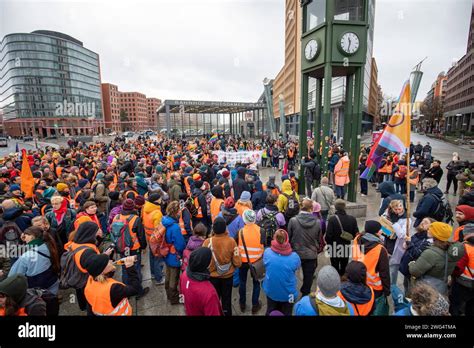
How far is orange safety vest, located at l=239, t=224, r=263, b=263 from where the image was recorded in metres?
3.35

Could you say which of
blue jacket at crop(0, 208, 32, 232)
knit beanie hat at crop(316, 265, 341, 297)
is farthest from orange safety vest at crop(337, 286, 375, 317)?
blue jacket at crop(0, 208, 32, 232)

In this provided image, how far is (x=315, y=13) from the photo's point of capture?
787 cm

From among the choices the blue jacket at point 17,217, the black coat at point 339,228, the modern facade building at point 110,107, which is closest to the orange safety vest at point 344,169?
the black coat at point 339,228

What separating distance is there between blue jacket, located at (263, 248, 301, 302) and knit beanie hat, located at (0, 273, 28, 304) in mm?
2438

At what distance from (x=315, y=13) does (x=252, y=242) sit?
320 inches

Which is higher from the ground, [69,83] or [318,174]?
[69,83]

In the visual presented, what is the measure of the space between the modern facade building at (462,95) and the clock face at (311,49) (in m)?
57.2

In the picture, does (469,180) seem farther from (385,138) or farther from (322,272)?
(322,272)

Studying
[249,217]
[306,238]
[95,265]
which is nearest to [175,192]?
[249,217]

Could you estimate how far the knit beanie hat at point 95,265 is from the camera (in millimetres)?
2270

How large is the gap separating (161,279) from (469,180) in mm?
9193

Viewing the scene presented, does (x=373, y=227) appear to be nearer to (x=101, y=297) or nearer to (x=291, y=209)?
(x=291, y=209)
